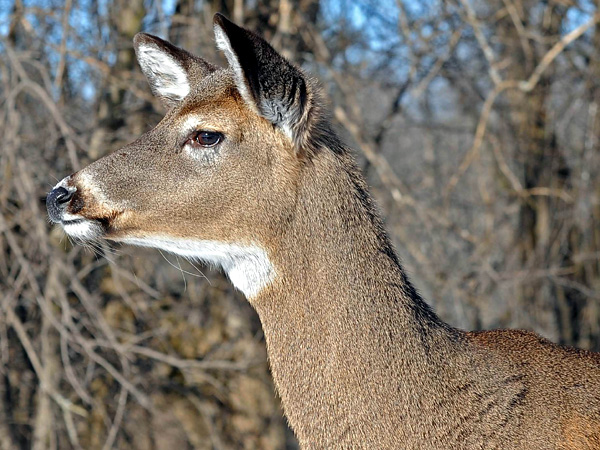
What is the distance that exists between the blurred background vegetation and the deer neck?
12.4 ft

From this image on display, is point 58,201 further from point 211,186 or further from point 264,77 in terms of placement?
point 264,77

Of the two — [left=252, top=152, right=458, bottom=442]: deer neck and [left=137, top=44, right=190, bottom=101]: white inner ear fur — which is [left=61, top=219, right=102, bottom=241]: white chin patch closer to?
[left=252, top=152, right=458, bottom=442]: deer neck

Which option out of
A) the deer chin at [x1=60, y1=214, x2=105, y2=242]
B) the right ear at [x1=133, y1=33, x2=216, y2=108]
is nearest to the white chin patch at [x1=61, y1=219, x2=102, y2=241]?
the deer chin at [x1=60, y1=214, x2=105, y2=242]

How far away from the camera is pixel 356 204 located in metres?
3.50

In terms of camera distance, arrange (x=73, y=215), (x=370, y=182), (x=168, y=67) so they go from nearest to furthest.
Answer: (x=73, y=215), (x=168, y=67), (x=370, y=182)

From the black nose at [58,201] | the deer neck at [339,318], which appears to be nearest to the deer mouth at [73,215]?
the black nose at [58,201]

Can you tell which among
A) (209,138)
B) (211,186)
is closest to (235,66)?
(209,138)

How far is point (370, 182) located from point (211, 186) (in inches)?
243

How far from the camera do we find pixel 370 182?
9.64 m

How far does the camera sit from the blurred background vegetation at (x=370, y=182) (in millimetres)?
7531

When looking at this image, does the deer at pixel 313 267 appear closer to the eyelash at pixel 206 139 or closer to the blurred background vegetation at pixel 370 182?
the eyelash at pixel 206 139

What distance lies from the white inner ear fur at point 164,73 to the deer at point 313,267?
0.59 meters

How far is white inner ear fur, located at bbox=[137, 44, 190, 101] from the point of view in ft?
14.3

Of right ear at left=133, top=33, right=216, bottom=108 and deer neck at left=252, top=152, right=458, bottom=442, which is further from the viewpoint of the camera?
right ear at left=133, top=33, right=216, bottom=108
